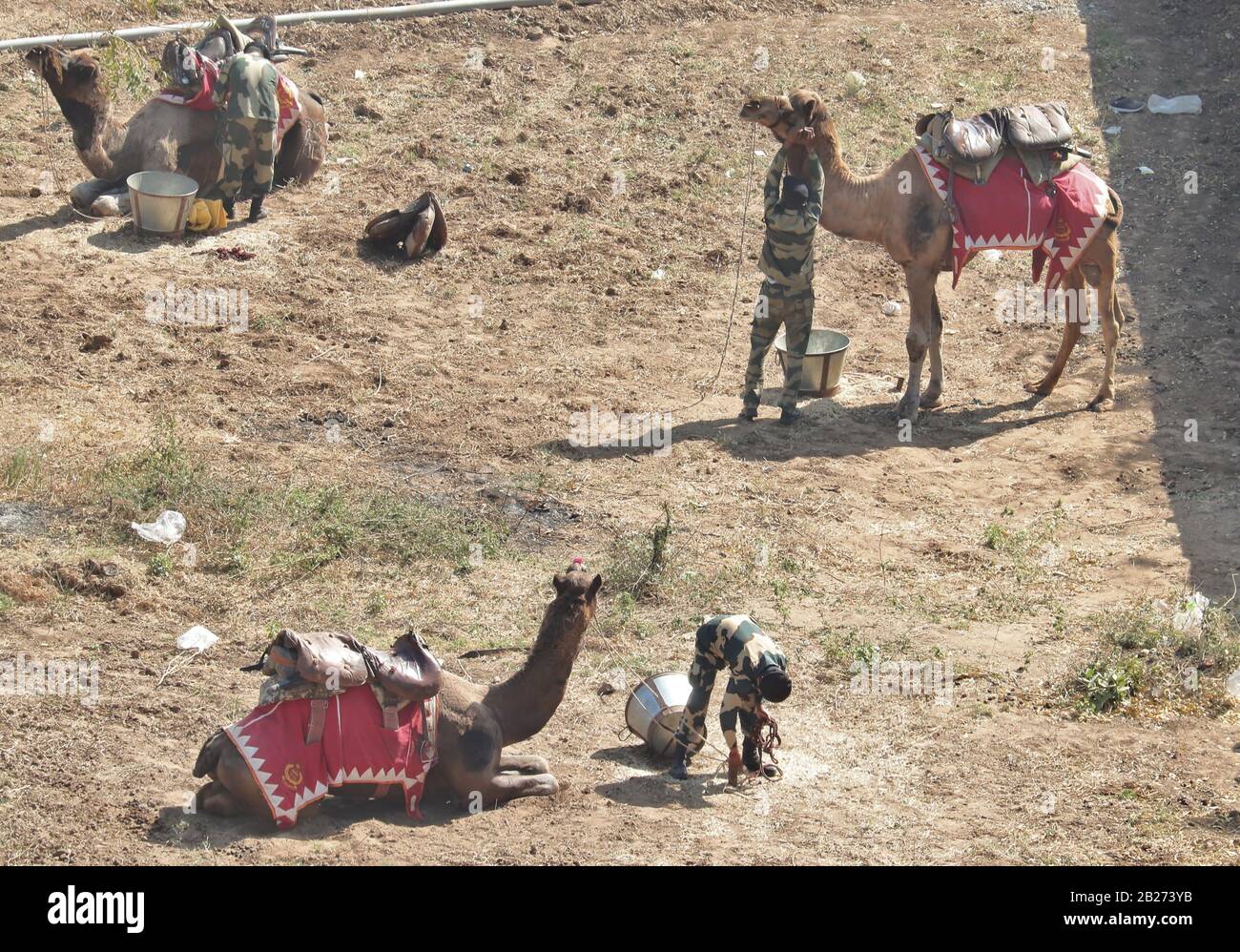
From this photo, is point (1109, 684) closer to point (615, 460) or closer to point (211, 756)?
point (615, 460)

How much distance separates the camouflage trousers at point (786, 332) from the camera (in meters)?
12.2

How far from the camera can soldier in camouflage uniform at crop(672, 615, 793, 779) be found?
7586 millimetres

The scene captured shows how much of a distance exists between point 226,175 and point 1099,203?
7.62 m

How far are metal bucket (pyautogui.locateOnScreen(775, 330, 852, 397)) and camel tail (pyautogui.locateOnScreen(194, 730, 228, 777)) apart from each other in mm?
6871

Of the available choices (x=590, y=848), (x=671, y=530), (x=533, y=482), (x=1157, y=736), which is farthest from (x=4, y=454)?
(x=1157, y=736)

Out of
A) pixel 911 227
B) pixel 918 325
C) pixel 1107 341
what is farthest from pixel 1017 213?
pixel 1107 341

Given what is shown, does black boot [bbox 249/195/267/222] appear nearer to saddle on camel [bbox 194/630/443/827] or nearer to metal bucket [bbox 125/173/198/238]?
metal bucket [bbox 125/173/198/238]

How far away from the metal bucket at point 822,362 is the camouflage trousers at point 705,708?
5.32m

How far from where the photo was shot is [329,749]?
7.05m

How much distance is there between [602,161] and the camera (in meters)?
16.6

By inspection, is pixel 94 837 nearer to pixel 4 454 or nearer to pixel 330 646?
pixel 330 646

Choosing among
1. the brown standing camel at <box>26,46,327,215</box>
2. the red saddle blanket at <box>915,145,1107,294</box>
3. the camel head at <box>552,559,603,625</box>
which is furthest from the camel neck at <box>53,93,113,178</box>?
the camel head at <box>552,559,603,625</box>
